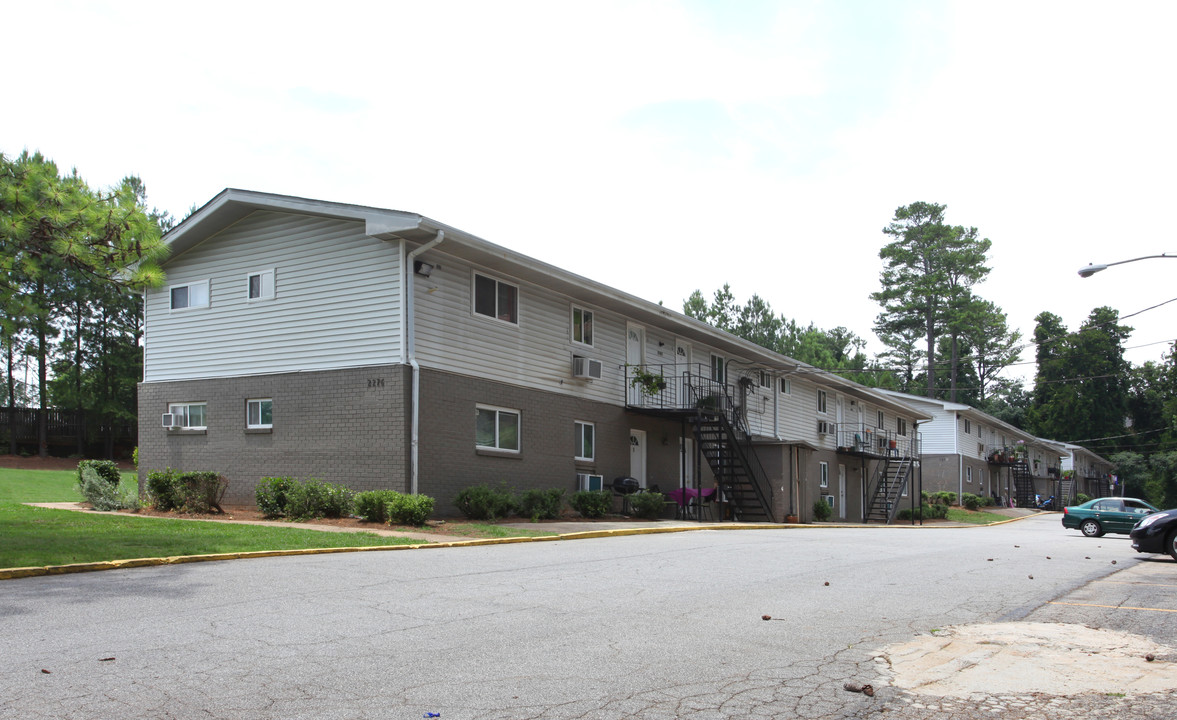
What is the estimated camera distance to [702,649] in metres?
6.80

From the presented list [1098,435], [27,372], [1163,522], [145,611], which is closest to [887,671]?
[145,611]

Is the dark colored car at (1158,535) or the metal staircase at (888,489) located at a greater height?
the dark colored car at (1158,535)

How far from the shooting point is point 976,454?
62.8m

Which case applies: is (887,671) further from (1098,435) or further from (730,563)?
(1098,435)

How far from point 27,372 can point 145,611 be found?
192ft

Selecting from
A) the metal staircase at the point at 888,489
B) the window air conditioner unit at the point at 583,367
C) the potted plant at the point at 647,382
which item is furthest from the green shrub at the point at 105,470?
the metal staircase at the point at 888,489

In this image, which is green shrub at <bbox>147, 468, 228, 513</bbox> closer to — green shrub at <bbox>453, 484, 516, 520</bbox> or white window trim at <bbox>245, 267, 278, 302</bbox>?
white window trim at <bbox>245, 267, 278, 302</bbox>

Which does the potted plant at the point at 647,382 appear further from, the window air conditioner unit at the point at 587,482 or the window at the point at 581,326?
the window air conditioner unit at the point at 587,482

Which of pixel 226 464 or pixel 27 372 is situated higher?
pixel 27 372

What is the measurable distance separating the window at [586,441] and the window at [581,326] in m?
2.20

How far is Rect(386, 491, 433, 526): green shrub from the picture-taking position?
1709cm

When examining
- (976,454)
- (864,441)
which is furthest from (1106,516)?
(976,454)

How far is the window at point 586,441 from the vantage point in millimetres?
24734

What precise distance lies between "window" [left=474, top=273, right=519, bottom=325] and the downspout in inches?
86.5
